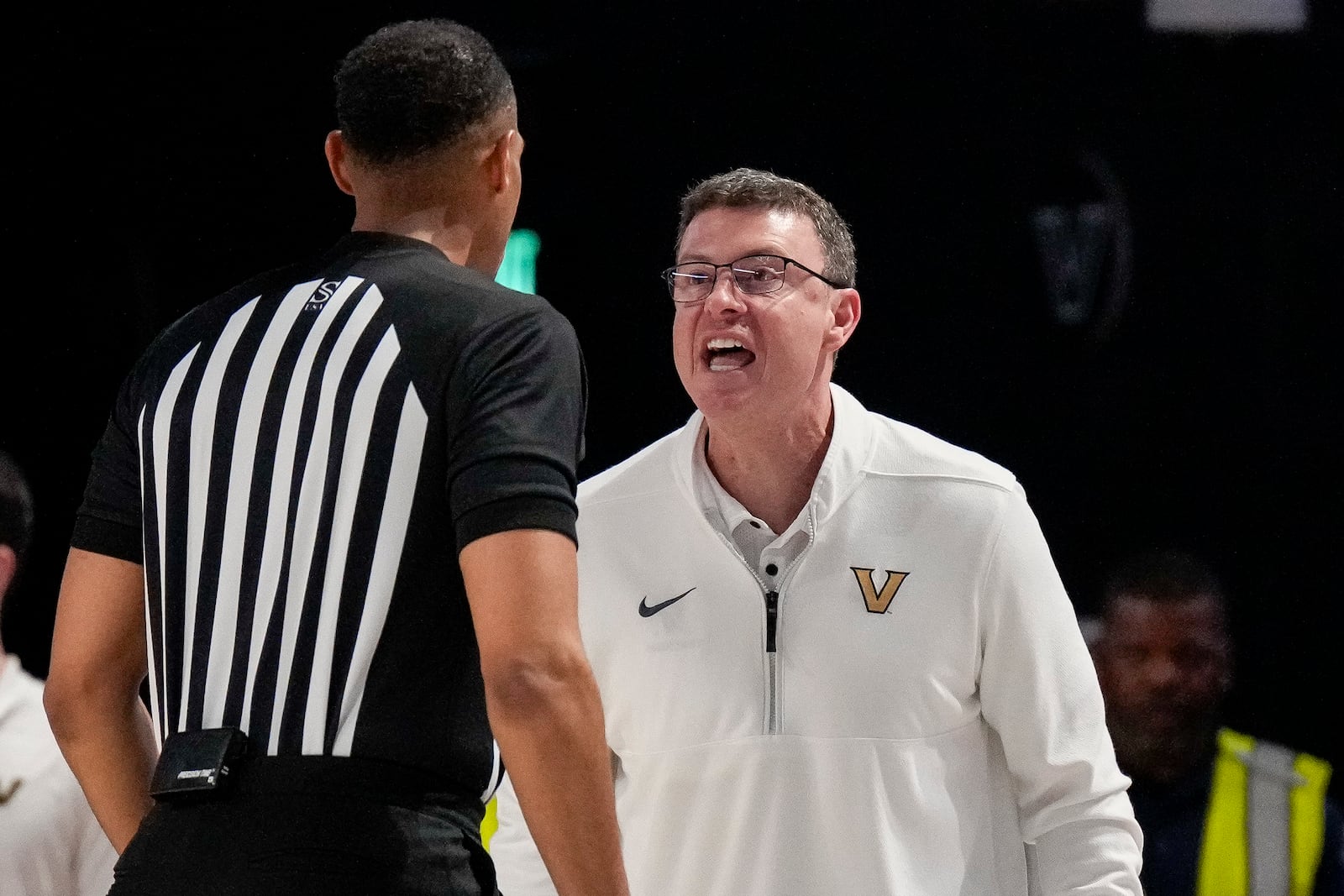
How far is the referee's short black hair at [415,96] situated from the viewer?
170 cm

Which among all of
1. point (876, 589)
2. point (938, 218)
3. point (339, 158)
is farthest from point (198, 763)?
point (938, 218)

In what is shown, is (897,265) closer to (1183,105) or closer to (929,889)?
(1183,105)

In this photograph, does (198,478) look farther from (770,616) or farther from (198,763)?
(770,616)

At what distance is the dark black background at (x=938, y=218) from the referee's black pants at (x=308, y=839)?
306cm

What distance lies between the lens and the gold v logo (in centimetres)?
236

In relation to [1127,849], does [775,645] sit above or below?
above

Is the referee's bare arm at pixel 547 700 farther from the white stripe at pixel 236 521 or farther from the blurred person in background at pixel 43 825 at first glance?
the blurred person in background at pixel 43 825

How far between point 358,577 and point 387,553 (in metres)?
0.04

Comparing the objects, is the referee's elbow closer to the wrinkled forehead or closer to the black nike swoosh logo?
the black nike swoosh logo

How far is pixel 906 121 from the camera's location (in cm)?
452

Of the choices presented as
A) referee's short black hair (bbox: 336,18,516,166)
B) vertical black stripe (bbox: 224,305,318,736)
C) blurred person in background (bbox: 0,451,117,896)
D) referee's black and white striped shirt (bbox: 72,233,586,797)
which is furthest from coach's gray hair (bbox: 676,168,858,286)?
blurred person in background (bbox: 0,451,117,896)

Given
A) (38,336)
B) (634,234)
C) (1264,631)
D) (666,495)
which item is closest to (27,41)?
(38,336)

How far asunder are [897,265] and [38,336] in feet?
8.09

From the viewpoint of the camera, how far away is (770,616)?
2.37m
